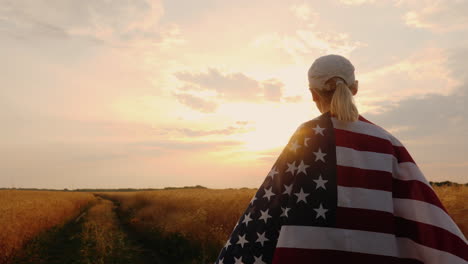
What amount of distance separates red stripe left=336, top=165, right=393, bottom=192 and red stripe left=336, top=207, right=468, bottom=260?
0.19m

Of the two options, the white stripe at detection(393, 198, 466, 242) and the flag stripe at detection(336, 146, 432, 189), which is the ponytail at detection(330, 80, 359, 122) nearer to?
the flag stripe at detection(336, 146, 432, 189)

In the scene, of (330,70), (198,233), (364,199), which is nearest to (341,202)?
(364,199)

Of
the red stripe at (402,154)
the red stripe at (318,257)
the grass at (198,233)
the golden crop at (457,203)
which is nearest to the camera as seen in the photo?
the red stripe at (318,257)

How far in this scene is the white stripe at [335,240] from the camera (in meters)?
2.71

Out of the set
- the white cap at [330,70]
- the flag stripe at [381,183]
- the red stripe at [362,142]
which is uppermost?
the white cap at [330,70]

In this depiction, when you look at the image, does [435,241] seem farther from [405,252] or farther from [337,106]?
[337,106]

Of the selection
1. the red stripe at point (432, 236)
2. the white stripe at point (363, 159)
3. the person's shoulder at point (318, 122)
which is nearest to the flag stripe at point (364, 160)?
the white stripe at point (363, 159)

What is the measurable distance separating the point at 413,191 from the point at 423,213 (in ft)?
0.59

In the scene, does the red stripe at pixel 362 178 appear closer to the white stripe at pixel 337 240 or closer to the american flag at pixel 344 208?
the american flag at pixel 344 208

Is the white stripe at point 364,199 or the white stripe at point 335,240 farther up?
the white stripe at point 364,199

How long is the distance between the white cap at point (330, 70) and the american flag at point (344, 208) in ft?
0.92

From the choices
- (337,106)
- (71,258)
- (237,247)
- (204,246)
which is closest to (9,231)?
(71,258)

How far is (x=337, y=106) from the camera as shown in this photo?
2975 mm

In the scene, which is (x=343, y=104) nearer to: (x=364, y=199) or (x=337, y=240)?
(x=364, y=199)
